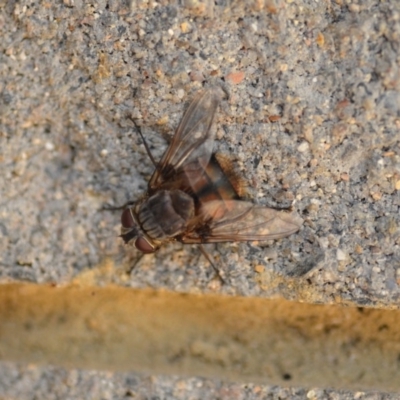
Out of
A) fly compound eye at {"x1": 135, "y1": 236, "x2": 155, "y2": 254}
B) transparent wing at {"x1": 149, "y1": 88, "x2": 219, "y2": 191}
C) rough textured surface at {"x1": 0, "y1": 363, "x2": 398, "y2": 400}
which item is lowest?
rough textured surface at {"x1": 0, "y1": 363, "x2": 398, "y2": 400}

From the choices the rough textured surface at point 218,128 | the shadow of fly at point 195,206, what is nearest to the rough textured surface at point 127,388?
the rough textured surface at point 218,128

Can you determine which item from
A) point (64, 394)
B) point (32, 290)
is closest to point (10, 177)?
point (32, 290)

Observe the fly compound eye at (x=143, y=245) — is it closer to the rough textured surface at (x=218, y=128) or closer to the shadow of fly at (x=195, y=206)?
the shadow of fly at (x=195, y=206)

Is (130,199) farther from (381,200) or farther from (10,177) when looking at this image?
(381,200)

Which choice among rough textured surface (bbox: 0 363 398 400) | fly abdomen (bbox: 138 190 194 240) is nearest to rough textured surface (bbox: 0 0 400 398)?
fly abdomen (bbox: 138 190 194 240)

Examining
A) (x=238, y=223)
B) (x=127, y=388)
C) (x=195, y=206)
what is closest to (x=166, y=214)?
(x=195, y=206)

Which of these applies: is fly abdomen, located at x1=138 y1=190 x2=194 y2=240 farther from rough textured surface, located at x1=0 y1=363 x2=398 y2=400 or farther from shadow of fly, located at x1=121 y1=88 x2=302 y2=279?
rough textured surface, located at x1=0 y1=363 x2=398 y2=400

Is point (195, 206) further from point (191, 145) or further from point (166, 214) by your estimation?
point (191, 145)
